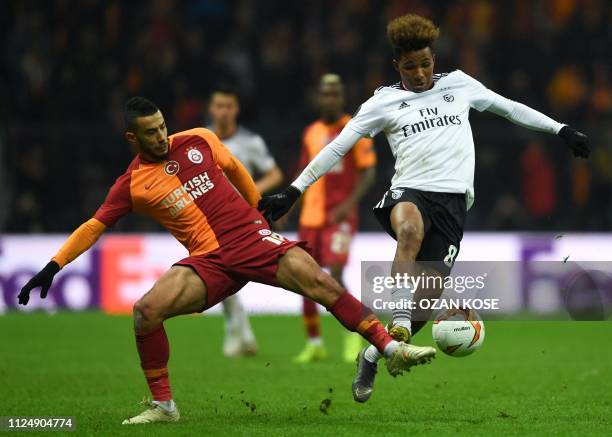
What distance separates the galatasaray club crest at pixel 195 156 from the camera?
24.4 feet

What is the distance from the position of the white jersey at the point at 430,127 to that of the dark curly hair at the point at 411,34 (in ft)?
1.03

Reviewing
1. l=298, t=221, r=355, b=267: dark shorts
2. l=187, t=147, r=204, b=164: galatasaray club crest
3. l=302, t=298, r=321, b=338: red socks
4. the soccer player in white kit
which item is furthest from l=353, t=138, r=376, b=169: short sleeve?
l=187, t=147, r=204, b=164: galatasaray club crest

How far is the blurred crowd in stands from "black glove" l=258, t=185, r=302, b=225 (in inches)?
336

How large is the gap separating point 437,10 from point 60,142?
6127mm

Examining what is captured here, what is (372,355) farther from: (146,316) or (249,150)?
(249,150)

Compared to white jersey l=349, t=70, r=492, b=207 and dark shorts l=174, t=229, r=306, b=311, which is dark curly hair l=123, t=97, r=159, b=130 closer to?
dark shorts l=174, t=229, r=306, b=311

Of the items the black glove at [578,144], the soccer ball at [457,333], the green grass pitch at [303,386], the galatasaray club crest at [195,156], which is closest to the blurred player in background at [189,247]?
the galatasaray club crest at [195,156]

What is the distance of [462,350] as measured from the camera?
7156 millimetres

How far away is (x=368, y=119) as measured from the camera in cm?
740

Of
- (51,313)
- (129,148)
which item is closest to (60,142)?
(129,148)

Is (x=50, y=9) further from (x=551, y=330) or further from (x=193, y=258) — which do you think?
(x=193, y=258)

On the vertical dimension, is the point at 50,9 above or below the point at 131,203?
above

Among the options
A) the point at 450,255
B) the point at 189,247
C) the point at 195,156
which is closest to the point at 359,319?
the point at 450,255

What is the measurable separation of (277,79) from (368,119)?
10523 mm
